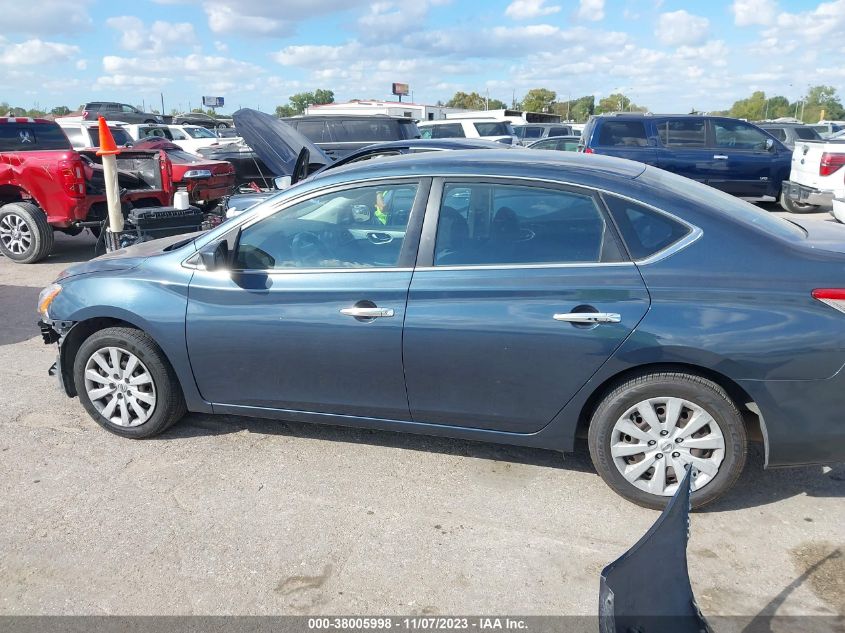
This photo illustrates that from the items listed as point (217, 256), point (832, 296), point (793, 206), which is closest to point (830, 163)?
point (793, 206)

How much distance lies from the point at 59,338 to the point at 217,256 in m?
1.40

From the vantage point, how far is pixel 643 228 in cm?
327

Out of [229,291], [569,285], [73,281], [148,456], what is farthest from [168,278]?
[569,285]

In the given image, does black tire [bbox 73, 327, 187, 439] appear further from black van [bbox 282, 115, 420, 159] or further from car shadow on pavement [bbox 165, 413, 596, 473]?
black van [bbox 282, 115, 420, 159]

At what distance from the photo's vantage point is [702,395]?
315 cm

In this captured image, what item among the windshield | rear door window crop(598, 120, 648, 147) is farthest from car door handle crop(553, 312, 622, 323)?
the windshield

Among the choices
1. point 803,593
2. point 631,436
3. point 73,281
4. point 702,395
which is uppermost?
point 73,281

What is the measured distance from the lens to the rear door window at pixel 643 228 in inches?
127

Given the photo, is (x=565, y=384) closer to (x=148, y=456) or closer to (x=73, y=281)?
(x=148, y=456)

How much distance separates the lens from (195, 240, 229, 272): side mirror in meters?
3.71

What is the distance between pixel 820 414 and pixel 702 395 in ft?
1.65

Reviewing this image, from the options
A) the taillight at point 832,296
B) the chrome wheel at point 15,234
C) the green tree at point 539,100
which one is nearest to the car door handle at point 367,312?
the taillight at point 832,296

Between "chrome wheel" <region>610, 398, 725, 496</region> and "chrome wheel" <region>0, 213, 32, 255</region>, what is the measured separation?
8.78 m

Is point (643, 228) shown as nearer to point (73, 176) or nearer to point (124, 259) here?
point (124, 259)
